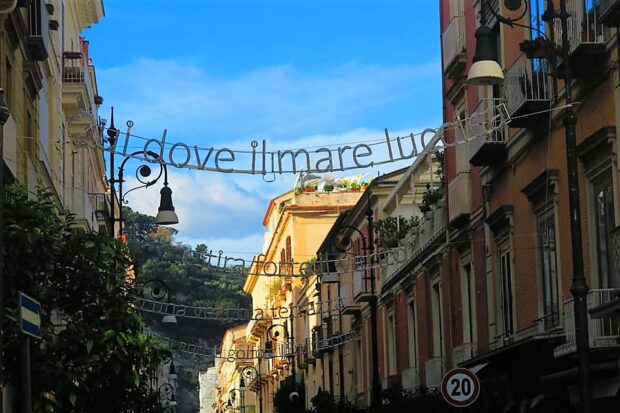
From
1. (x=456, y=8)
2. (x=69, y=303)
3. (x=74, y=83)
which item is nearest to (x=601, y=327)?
(x=69, y=303)

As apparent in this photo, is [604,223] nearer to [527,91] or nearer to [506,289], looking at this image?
[527,91]

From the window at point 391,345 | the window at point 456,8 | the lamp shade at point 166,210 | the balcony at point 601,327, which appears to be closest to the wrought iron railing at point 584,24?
the balcony at point 601,327

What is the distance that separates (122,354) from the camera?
18.0 metres

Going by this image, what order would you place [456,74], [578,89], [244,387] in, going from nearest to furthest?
[578,89], [456,74], [244,387]

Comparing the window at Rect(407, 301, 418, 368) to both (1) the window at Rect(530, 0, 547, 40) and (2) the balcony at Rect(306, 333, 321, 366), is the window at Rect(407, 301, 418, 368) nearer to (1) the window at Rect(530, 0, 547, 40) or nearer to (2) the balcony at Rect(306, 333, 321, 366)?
(1) the window at Rect(530, 0, 547, 40)

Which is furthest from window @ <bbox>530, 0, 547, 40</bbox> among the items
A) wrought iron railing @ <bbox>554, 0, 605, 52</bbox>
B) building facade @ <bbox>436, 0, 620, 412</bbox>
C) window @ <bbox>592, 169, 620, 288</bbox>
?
window @ <bbox>592, 169, 620, 288</bbox>

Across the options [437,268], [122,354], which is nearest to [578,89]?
[122,354]

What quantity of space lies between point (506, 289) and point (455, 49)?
628 cm

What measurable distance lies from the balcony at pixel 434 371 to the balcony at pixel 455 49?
7168 millimetres

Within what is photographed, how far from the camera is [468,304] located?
32.0 metres

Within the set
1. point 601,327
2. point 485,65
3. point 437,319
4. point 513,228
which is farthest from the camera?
point 437,319

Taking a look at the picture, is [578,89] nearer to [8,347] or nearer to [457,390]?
[457,390]

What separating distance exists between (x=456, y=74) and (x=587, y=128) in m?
10.6

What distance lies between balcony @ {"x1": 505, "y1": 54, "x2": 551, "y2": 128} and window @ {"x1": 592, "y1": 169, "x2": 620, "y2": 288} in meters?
2.08
